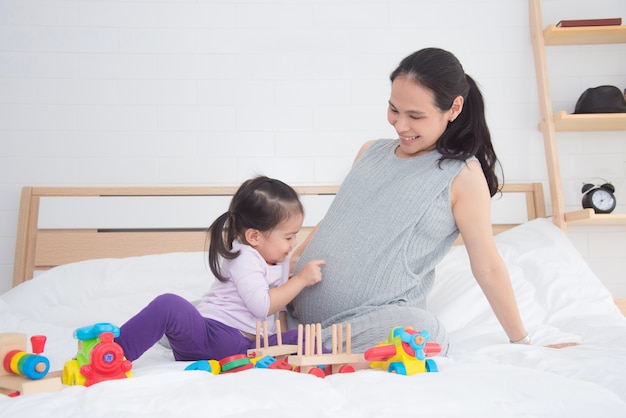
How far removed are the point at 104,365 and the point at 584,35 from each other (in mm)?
2424

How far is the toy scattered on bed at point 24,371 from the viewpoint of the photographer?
1123 millimetres

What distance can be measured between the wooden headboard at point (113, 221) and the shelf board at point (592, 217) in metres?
0.94

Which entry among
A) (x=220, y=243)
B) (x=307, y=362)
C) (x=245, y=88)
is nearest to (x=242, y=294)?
(x=220, y=243)

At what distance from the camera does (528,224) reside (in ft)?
8.79

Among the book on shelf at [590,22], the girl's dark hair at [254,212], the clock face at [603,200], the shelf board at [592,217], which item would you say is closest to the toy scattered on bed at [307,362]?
the girl's dark hair at [254,212]

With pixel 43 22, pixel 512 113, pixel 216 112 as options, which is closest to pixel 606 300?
pixel 512 113

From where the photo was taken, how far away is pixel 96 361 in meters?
1.19

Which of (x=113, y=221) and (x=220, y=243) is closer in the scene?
(x=220, y=243)

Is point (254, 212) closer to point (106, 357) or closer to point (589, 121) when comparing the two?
point (106, 357)

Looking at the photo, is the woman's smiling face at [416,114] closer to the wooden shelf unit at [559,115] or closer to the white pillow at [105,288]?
the white pillow at [105,288]

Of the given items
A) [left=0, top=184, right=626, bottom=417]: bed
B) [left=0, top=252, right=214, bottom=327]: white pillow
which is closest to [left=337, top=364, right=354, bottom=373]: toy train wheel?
[left=0, top=184, right=626, bottom=417]: bed

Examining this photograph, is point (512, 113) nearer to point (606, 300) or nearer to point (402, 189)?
point (606, 300)

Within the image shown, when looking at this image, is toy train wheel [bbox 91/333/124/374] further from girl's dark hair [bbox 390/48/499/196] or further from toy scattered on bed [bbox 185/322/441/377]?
girl's dark hair [bbox 390/48/499/196]

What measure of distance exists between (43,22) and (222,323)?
193cm
